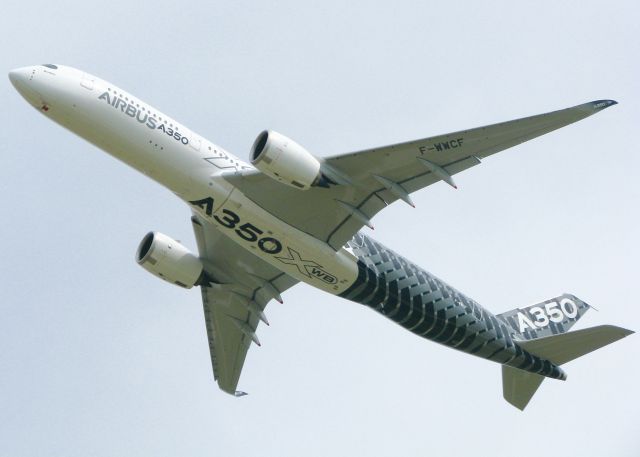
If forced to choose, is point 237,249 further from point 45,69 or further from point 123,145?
point 45,69

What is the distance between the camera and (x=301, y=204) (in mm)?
43438

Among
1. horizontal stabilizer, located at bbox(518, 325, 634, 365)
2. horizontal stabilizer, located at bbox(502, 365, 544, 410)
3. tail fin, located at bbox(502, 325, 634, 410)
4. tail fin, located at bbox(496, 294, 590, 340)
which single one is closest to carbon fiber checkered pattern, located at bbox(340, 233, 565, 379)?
horizontal stabilizer, located at bbox(518, 325, 634, 365)

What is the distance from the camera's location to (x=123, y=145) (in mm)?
42094

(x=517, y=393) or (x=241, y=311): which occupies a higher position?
(x=517, y=393)

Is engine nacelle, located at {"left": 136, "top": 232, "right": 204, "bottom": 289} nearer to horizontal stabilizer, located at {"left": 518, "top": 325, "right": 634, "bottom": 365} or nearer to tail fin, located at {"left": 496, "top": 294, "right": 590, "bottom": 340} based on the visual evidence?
tail fin, located at {"left": 496, "top": 294, "right": 590, "bottom": 340}

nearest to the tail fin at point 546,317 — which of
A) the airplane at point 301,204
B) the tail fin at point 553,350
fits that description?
the airplane at point 301,204

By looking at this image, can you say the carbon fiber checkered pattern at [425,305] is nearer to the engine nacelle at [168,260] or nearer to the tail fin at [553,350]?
the tail fin at [553,350]

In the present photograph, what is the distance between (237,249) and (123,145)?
9.10 meters

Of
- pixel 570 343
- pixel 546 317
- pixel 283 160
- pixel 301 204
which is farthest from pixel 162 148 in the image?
pixel 546 317

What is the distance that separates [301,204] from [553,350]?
575 inches

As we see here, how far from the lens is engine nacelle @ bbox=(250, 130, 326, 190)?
40562 millimetres

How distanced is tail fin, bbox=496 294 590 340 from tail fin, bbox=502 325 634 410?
1.29 metres

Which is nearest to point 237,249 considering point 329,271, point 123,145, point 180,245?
point 180,245

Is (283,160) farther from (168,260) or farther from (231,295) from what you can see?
(231,295)
